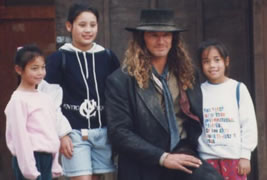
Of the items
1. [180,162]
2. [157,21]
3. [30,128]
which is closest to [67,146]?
[30,128]

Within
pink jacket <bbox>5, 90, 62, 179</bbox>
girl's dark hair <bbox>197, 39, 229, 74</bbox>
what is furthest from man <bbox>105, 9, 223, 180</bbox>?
pink jacket <bbox>5, 90, 62, 179</bbox>

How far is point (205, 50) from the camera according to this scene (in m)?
4.88

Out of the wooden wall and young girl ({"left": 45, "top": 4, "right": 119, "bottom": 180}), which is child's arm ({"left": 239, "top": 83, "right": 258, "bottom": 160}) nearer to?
young girl ({"left": 45, "top": 4, "right": 119, "bottom": 180})

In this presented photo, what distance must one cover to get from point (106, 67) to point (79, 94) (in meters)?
0.29

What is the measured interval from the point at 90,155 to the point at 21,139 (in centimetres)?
58

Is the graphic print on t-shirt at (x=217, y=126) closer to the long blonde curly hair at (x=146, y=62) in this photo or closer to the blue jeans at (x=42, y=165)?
the long blonde curly hair at (x=146, y=62)

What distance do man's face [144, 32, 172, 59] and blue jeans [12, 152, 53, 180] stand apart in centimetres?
101

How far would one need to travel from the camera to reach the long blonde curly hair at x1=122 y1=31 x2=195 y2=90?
179 inches

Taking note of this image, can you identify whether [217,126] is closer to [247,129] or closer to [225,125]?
[225,125]

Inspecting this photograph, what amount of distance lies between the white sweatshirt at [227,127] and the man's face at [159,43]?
53cm

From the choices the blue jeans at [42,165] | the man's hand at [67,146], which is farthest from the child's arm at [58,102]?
the blue jeans at [42,165]

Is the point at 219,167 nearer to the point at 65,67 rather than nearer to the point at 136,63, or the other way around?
the point at 136,63

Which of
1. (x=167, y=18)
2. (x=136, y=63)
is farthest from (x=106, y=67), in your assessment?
(x=167, y=18)

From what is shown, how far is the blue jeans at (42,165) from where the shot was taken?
437 cm
